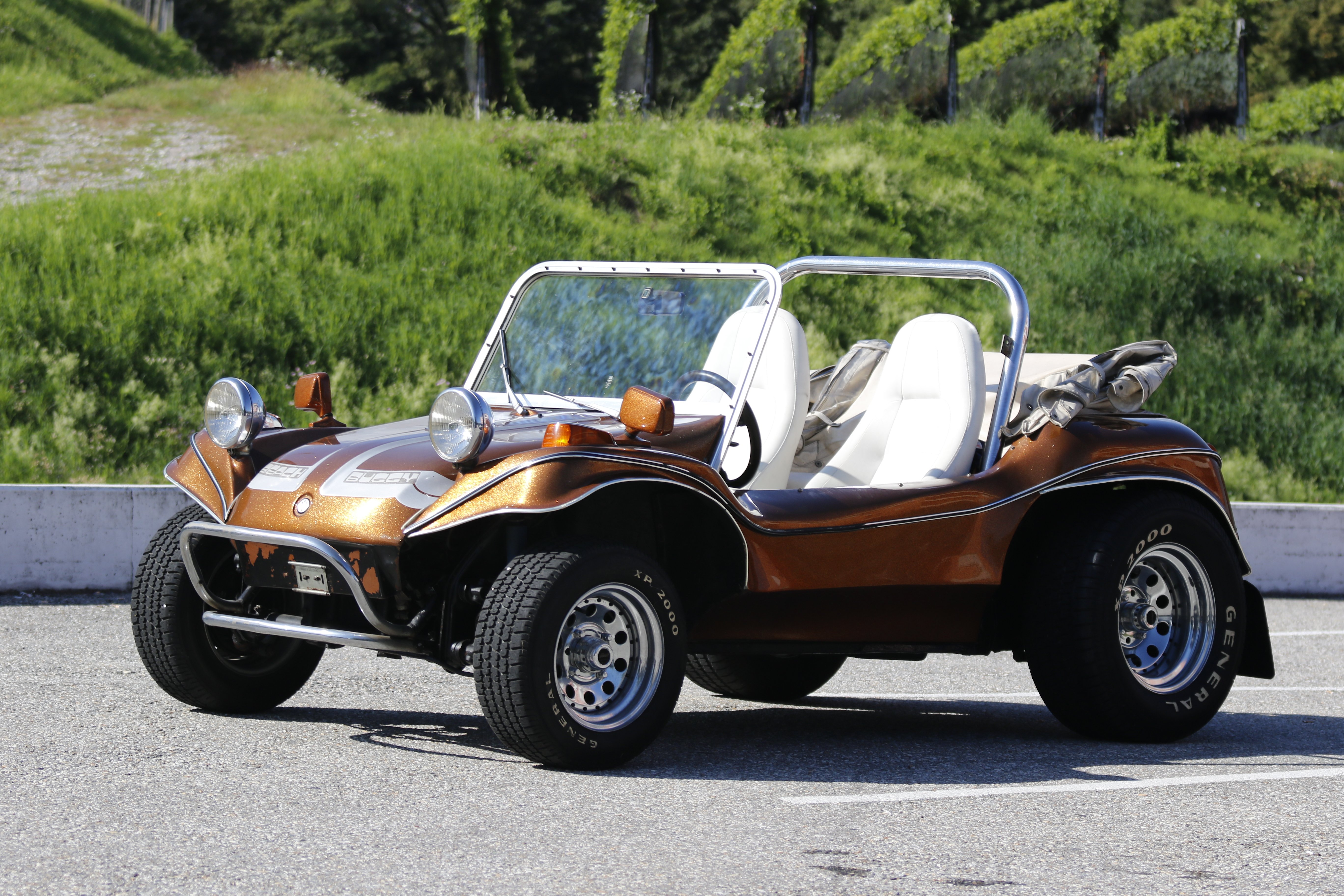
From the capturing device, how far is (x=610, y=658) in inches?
192

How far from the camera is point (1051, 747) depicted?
230 inches

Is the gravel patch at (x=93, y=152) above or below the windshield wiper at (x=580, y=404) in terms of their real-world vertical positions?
above

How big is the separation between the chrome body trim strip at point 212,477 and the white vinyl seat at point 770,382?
171 centimetres

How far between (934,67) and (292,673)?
71.0ft

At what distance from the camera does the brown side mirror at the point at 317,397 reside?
607cm

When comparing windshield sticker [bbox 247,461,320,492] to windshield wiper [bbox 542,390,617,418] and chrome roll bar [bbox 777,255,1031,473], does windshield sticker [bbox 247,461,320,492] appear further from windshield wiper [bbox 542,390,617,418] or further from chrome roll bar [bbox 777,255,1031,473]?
chrome roll bar [bbox 777,255,1031,473]

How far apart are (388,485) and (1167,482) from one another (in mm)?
3137

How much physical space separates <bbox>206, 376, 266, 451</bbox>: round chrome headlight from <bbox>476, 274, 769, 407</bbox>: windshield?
919 mm

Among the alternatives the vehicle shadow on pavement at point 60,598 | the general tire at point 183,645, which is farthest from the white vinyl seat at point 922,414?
the vehicle shadow on pavement at point 60,598

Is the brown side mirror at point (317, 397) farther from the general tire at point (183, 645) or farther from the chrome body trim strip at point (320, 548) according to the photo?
the chrome body trim strip at point (320, 548)

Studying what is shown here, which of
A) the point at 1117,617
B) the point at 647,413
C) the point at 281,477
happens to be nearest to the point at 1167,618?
the point at 1117,617

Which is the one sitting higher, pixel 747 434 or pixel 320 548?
pixel 747 434

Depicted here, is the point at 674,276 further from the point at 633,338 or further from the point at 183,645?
the point at 183,645

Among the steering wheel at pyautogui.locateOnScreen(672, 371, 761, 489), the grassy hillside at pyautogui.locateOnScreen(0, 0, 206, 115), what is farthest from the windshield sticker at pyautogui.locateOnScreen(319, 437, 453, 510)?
the grassy hillside at pyautogui.locateOnScreen(0, 0, 206, 115)
